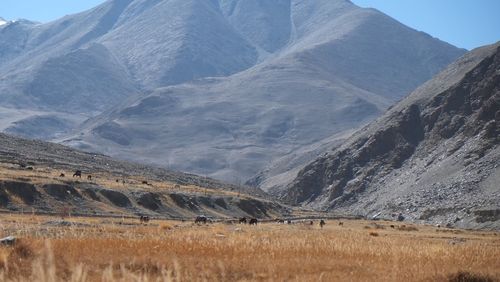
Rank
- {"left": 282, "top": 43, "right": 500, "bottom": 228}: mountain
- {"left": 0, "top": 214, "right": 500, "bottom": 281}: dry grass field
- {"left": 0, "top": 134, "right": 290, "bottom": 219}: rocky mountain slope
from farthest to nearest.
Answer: {"left": 282, "top": 43, "right": 500, "bottom": 228}: mountain < {"left": 0, "top": 134, "right": 290, "bottom": 219}: rocky mountain slope < {"left": 0, "top": 214, "right": 500, "bottom": 281}: dry grass field

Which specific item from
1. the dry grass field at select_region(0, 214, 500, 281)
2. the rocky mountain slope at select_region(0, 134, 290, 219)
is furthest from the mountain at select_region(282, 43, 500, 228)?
the dry grass field at select_region(0, 214, 500, 281)

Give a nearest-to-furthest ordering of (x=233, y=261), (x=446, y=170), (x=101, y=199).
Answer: (x=233, y=261)
(x=101, y=199)
(x=446, y=170)

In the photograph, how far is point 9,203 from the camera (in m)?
74.2

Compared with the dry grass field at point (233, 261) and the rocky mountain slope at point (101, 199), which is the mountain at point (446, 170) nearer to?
the rocky mountain slope at point (101, 199)

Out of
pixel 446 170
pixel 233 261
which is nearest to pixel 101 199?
pixel 233 261

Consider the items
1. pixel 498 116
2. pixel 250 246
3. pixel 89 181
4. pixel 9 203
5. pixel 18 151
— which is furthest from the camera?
pixel 498 116

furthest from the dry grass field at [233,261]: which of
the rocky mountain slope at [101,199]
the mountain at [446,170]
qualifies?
the mountain at [446,170]

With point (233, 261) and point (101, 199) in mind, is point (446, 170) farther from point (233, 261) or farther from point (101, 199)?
point (233, 261)

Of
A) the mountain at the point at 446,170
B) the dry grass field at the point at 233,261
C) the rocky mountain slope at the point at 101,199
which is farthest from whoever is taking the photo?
the mountain at the point at 446,170

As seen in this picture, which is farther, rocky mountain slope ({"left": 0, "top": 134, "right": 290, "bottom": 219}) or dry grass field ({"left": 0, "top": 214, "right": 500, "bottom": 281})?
rocky mountain slope ({"left": 0, "top": 134, "right": 290, "bottom": 219})

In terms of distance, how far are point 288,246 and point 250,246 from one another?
5.39ft

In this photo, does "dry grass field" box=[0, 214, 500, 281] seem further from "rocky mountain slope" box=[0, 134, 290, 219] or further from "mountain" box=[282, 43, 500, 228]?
"mountain" box=[282, 43, 500, 228]

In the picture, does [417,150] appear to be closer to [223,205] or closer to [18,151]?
[223,205]

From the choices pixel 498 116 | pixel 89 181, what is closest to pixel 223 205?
pixel 89 181
